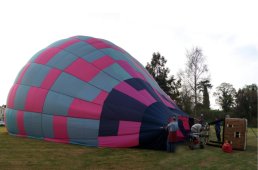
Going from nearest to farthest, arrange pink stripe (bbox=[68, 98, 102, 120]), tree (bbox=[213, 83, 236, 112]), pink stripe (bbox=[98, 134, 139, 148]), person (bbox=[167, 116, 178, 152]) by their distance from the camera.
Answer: person (bbox=[167, 116, 178, 152]), pink stripe (bbox=[98, 134, 139, 148]), pink stripe (bbox=[68, 98, 102, 120]), tree (bbox=[213, 83, 236, 112])

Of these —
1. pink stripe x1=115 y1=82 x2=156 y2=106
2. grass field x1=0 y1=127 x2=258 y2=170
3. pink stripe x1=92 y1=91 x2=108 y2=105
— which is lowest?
grass field x1=0 y1=127 x2=258 y2=170

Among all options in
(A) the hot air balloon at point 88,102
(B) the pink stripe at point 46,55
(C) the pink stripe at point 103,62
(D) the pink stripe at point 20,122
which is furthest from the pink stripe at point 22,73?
(C) the pink stripe at point 103,62

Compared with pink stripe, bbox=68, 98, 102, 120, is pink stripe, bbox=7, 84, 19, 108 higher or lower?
higher

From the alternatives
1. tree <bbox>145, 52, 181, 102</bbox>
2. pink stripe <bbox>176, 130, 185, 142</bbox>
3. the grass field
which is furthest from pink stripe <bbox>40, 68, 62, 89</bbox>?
tree <bbox>145, 52, 181, 102</bbox>

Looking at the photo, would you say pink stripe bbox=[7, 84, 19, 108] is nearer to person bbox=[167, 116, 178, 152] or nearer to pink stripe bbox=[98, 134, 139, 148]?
pink stripe bbox=[98, 134, 139, 148]

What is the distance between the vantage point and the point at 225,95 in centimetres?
5547

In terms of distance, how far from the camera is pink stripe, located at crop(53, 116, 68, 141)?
30.7ft

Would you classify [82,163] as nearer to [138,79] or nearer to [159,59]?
[138,79]

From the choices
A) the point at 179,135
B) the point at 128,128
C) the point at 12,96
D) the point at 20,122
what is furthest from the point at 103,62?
the point at 12,96

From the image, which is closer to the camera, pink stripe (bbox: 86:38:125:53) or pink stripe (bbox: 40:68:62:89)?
pink stripe (bbox: 40:68:62:89)

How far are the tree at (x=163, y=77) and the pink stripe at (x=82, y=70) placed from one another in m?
19.9

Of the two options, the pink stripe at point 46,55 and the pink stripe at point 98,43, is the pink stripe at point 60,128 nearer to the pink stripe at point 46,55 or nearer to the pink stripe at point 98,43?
the pink stripe at point 46,55

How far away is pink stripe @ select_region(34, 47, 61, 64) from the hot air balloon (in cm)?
2

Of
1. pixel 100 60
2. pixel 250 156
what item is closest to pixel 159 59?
pixel 100 60
